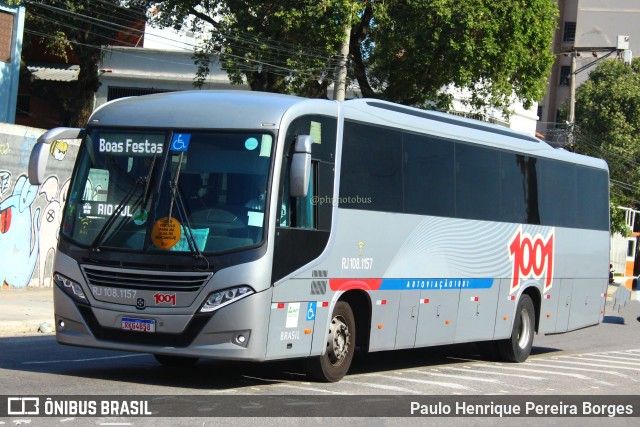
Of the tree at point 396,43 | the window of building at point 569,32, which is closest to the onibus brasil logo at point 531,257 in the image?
the tree at point 396,43

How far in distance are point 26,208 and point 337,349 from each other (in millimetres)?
12564

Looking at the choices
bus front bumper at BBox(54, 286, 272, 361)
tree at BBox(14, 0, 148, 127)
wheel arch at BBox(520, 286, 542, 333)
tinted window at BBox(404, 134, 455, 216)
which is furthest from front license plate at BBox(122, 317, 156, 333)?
tree at BBox(14, 0, 148, 127)

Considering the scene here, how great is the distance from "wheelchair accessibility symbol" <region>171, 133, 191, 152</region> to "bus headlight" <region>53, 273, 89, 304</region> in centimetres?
177

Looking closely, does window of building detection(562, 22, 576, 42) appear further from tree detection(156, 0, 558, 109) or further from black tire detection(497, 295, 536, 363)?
black tire detection(497, 295, 536, 363)

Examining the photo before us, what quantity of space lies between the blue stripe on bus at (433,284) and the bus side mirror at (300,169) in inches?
103

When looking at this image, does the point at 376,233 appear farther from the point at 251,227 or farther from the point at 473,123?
the point at 473,123

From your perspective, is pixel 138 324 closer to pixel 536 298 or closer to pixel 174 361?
pixel 174 361

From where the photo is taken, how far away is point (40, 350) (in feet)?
44.7

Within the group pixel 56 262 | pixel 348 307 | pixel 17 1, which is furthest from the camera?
pixel 17 1

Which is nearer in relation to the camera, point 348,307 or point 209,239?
point 209,239

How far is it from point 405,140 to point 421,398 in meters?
3.67

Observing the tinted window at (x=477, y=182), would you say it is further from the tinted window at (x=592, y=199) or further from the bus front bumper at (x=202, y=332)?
the bus front bumper at (x=202, y=332)

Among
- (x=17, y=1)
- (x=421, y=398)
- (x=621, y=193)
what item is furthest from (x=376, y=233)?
(x=621, y=193)

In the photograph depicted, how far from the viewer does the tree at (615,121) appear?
53281 mm
